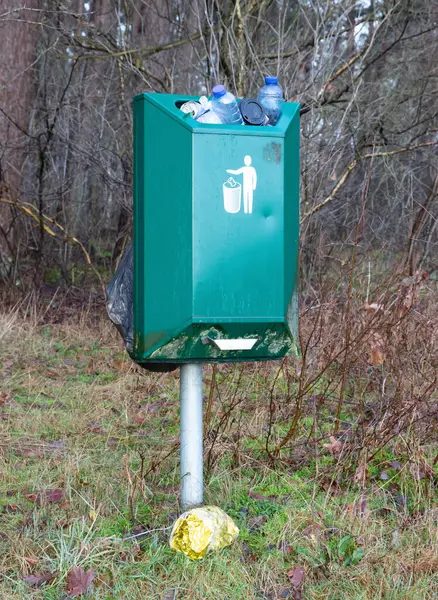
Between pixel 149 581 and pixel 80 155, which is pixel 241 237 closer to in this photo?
pixel 149 581

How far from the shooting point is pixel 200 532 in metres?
2.96

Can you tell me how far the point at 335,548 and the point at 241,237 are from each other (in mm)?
1310

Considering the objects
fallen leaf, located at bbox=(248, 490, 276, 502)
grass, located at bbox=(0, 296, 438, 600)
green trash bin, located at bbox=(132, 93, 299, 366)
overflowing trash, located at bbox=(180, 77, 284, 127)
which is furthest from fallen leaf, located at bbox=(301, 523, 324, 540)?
overflowing trash, located at bbox=(180, 77, 284, 127)

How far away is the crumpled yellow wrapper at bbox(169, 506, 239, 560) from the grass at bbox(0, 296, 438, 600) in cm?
4

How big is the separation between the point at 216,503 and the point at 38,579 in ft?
3.17

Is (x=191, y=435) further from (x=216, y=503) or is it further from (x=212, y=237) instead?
(x=212, y=237)

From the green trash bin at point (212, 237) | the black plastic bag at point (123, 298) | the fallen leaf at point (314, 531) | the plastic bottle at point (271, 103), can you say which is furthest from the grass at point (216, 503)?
the plastic bottle at point (271, 103)

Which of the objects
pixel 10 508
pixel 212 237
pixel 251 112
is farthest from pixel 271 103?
pixel 10 508

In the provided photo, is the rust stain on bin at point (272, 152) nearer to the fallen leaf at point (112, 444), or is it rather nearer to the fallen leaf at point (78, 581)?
the fallen leaf at point (78, 581)

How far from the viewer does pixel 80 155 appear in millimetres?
9109

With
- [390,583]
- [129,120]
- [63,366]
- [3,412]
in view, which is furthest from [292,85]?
[390,583]

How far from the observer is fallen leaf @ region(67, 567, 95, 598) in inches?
108

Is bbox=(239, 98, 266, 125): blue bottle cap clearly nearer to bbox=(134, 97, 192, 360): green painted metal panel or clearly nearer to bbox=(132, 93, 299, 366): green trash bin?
bbox=(132, 93, 299, 366): green trash bin

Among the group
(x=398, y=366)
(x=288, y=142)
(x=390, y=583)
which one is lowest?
(x=390, y=583)
